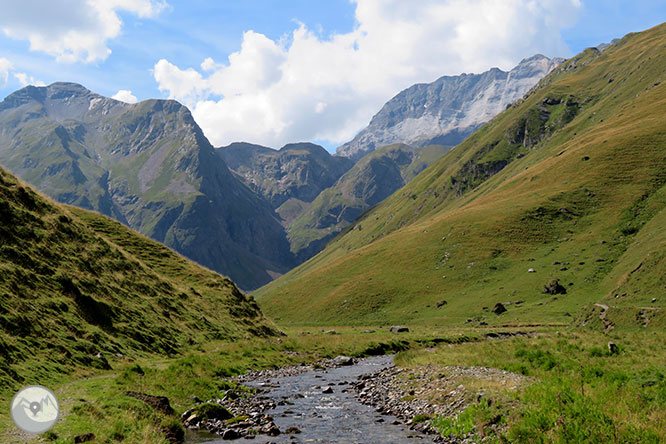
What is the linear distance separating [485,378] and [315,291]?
5576 inches

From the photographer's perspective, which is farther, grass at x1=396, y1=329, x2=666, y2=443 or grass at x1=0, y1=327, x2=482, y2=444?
grass at x1=0, y1=327, x2=482, y2=444

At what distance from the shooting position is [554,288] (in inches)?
4048

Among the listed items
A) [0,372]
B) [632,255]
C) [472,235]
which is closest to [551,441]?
[0,372]

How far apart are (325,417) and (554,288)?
313ft

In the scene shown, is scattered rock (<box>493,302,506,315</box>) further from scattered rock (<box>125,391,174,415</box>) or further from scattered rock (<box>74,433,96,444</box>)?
scattered rock (<box>74,433,96,444</box>)

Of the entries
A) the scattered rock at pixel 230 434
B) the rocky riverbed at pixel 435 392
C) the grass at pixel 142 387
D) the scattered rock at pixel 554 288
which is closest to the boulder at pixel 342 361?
the grass at pixel 142 387

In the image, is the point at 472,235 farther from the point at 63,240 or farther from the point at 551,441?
the point at 551,441

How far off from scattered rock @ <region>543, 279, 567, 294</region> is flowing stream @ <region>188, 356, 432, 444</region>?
80879 millimetres

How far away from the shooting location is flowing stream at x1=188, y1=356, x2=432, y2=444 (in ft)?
68.1

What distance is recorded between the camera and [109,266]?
51062mm

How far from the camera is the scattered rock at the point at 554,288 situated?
333ft

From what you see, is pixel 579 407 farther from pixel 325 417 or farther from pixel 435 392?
pixel 325 417

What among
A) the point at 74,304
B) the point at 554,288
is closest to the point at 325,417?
the point at 74,304

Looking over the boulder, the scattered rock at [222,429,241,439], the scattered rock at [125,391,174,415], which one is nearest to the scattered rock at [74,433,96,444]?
the scattered rock at [125,391,174,415]
